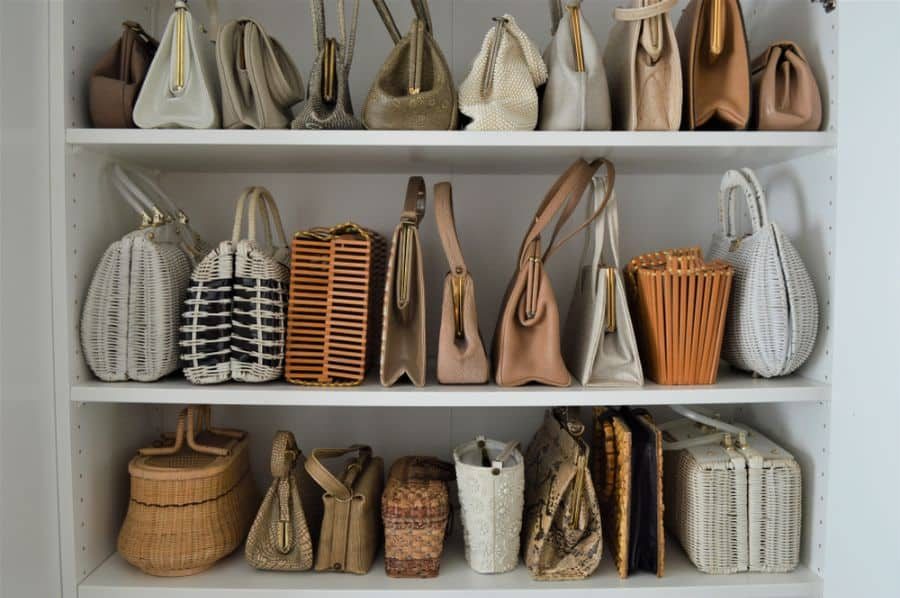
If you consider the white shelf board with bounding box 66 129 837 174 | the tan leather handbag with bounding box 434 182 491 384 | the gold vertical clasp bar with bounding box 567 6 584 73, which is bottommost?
the tan leather handbag with bounding box 434 182 491 384

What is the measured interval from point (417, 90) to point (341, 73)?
150 mm

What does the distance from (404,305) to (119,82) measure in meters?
0.59

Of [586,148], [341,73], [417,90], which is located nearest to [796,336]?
[586,148]

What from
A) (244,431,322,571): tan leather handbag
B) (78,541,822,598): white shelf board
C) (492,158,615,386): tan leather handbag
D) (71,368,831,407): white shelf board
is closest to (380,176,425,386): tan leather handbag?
(71,368,831,407): white shelf board

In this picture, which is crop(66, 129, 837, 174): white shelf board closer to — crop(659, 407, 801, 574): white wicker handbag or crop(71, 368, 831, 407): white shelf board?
crop(71, 368, 831, 407): white shelf board

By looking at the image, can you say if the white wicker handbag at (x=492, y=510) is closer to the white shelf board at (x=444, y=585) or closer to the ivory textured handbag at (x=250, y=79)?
the white shelf board at (x=444, y=585)

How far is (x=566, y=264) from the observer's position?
1.38 m

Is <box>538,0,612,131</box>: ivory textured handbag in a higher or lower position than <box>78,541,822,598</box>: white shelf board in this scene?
higher

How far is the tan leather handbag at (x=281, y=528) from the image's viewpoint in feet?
3.66

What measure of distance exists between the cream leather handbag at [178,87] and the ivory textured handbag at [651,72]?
0.68m

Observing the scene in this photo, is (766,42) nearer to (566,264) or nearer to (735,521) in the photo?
(566,264)

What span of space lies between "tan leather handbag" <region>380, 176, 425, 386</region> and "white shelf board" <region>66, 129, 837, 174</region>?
0.13m

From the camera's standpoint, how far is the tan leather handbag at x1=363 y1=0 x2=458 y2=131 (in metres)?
1.04

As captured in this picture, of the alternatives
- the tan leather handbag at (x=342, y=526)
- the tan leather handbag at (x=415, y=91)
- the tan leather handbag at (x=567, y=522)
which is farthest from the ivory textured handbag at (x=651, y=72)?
the tan leather handbag at (x=342, y=526)
